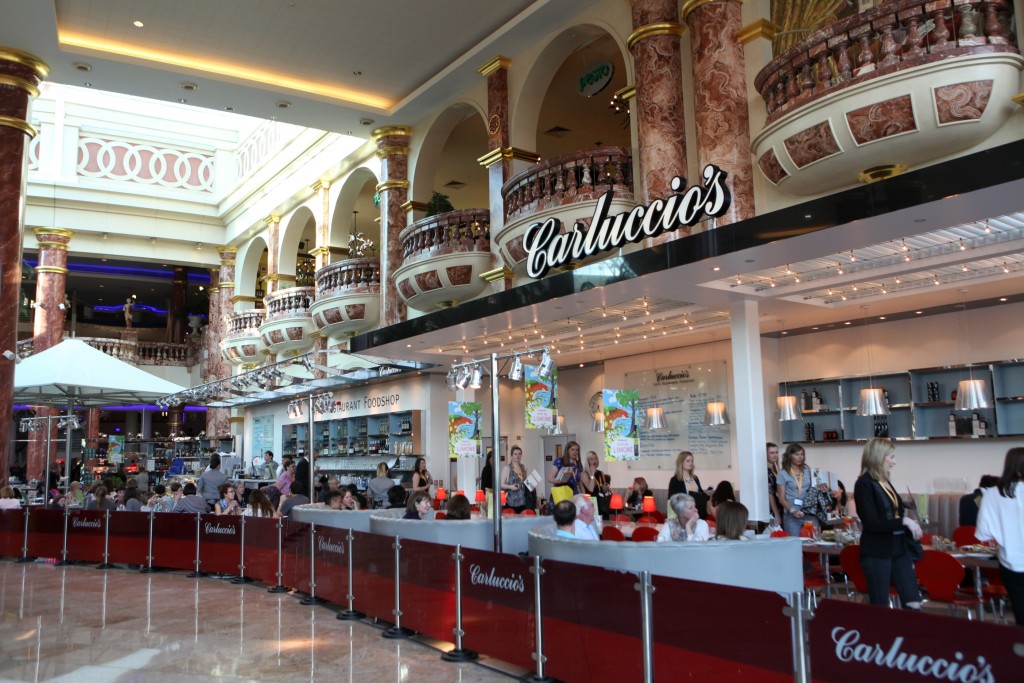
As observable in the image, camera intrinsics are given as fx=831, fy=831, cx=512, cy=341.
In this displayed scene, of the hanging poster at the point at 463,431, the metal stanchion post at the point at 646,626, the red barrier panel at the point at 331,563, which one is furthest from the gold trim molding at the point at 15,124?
the metal stanchion post at the point at 646,626

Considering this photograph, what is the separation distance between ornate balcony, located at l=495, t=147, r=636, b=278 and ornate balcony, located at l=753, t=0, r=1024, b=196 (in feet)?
9.47

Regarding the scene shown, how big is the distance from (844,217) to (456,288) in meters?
8.11

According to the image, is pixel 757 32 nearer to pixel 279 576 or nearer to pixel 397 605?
pixel 397 605

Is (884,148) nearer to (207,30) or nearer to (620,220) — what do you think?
(620,220)

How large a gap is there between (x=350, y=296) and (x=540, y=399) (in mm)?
10838

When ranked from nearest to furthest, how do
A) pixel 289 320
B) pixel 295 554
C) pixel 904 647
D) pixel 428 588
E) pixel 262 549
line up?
pixel 904 647
pixel 428 588
pixel 295 554
pixel 262 549
pixel 289 320

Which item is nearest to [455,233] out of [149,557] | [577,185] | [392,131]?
[577,185]

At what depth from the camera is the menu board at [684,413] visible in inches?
549

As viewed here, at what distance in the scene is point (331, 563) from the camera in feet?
29.4

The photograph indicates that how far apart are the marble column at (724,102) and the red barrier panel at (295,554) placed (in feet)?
20.0

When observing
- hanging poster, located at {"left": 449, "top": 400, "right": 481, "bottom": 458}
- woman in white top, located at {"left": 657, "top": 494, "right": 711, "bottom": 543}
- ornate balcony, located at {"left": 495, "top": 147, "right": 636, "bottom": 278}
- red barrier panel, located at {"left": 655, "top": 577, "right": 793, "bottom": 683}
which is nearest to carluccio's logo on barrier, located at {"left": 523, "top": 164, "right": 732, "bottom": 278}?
ornate balcony, located at {"left": 495, "top": 147, "right": 636, "bottom": 278}

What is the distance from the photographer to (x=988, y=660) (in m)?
3.13

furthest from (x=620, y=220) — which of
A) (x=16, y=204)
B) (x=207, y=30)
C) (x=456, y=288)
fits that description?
(x=16, y=204)

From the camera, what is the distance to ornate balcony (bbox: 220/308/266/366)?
77.0 ft
